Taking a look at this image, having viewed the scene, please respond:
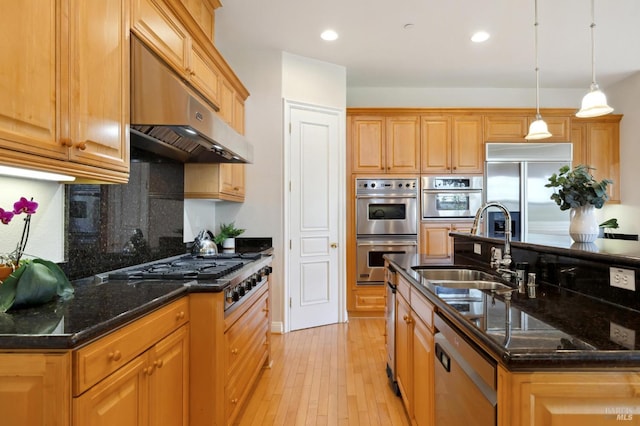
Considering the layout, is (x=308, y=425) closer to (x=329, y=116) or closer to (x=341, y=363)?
(x=341, y=363)

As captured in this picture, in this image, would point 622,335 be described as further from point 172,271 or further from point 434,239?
point 434,239

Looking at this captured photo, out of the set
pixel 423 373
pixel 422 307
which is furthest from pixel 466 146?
pixel 423 373

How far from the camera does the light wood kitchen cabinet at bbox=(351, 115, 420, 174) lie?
4.45 m

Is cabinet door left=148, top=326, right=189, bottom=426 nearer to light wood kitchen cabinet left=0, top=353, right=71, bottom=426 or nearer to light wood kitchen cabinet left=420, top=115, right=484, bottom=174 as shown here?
light wood kitchen cabinet left=0, top=353, right=71, bottom=426

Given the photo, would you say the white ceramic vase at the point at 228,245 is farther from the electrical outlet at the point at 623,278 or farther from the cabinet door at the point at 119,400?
the electrical outlet at the point at 623,278

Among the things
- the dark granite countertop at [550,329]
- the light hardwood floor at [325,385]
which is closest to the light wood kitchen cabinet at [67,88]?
the dark granite countertop at [550,329]

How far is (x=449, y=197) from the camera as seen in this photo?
14.7 feet

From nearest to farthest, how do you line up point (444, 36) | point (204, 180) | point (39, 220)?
point (39, 220) < point (204, 180) < point (444, 36)

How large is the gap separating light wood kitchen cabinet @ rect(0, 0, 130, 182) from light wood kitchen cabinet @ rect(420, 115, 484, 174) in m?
3.71

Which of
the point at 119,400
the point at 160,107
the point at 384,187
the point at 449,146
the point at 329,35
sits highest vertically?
the point at 329,35

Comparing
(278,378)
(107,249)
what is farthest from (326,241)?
(107,249)

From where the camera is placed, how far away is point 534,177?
4.43 metres

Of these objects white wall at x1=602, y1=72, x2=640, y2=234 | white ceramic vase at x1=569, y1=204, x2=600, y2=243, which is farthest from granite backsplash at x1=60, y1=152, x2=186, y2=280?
white wall at x1=602, y1=72, x2=640, y2=234

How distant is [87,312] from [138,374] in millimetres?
296
